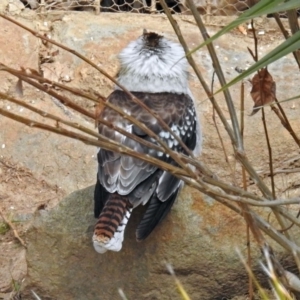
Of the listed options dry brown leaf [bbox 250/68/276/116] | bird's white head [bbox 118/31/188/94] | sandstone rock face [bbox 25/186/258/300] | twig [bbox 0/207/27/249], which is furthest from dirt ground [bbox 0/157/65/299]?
dry brown leaf [bbox 250/68/276/116]

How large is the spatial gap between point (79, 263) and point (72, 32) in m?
3.13

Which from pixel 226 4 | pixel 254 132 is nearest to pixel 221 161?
pixel 254 132

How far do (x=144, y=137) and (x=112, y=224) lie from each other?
0.56m

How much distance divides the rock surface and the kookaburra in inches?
7.9

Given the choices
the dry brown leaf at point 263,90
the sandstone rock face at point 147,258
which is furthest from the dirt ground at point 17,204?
the dry brown leaf at point 263,90

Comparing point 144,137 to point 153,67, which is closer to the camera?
point 144,137

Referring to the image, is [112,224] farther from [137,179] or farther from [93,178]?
[93,178]

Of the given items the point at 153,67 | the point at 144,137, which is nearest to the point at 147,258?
the point at 144,137

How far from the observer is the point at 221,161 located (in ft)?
21.6

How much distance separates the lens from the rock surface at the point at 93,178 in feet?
15.3

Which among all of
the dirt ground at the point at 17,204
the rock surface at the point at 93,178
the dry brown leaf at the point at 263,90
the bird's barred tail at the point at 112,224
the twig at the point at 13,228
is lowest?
the dirt ground at the point at 17,204

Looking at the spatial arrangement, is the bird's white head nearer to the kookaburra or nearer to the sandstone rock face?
the kookaburra

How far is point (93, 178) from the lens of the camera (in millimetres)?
6547

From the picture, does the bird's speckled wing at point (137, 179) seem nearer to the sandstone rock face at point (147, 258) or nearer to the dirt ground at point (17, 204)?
the sandstone rock face at point (147, 258)
